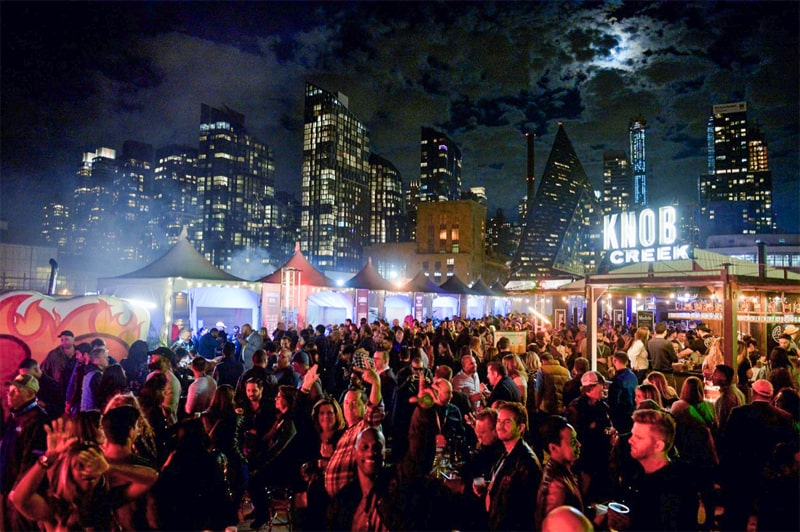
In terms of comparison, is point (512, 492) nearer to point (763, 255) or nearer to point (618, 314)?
point (763, 255)

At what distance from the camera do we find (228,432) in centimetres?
397

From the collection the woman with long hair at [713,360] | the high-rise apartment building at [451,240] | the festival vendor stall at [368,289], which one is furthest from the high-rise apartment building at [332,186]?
the woman with long hair at [713,360]

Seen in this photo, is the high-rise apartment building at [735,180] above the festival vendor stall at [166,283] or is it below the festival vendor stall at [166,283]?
Answer: above

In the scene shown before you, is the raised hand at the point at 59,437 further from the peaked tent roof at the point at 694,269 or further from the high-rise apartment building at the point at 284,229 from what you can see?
the high-rise apartment building at the point at 284,229

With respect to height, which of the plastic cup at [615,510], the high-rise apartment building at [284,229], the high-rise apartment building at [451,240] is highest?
the high-rise apartment building at [284,229]

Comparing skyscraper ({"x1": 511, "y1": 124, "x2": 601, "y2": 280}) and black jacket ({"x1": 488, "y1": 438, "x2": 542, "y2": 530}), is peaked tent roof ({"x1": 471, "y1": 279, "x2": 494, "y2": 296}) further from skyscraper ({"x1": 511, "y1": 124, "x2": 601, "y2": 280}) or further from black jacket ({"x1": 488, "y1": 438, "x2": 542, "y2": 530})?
skyscraper ({"x1": 511, "y1": 124, "x2": 601, "y2": 280})

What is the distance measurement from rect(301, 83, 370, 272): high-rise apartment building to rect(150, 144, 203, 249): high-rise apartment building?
3515 centimetres

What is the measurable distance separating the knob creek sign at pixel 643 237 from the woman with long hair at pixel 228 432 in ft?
42.6

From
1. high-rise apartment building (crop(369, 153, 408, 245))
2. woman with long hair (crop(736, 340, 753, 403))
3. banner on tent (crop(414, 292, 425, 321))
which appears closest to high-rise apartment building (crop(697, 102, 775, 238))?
Answer: high-rise apartment building (crop(369, 153, 408, 245))

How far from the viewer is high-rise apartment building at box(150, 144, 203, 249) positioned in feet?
446

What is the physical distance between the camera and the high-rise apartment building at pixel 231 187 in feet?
445

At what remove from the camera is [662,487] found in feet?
8.96

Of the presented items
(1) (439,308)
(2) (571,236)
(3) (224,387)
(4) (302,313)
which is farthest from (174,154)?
(3) (224,387)

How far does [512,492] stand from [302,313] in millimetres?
15404
